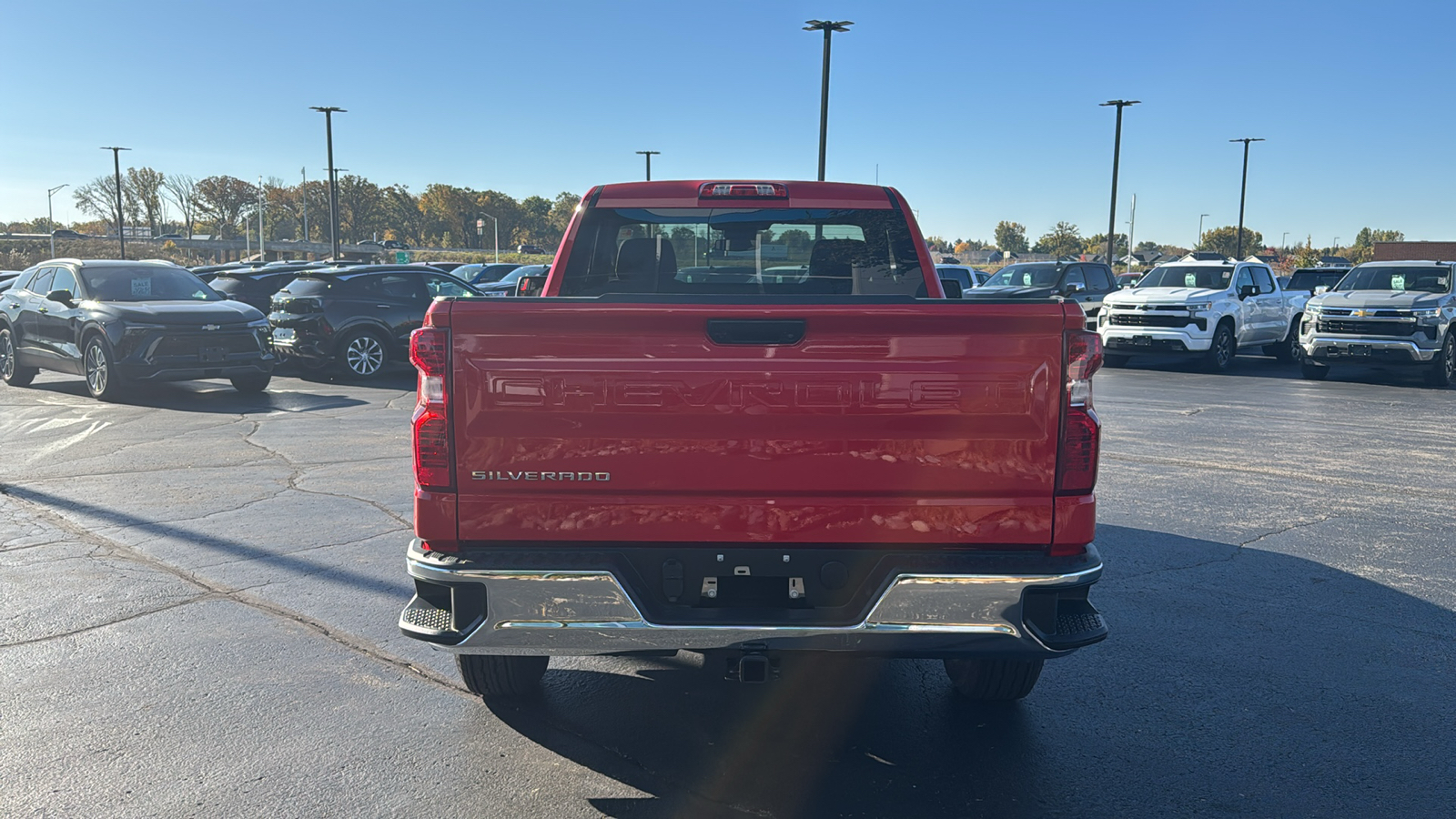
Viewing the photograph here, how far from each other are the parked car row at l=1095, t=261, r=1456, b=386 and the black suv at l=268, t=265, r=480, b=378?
11.2 metres

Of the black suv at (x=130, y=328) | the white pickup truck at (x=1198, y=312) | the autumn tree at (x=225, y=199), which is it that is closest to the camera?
the black suv at (x=130, y=328)

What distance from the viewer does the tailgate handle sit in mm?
3152

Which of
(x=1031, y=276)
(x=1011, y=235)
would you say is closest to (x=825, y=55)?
(x=1031, y=276)

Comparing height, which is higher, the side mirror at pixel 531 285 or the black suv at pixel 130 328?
the side mirror at pixel 531 285

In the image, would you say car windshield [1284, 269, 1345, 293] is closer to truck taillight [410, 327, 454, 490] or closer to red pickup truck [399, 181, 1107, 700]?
red pickup truck [399, 181, 1107, 700]

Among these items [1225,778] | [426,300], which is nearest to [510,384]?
[1225,778]

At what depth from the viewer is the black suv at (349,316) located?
1565 centimetres

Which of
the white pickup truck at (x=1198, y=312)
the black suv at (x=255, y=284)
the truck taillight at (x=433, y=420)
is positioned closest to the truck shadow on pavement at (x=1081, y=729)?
the truck taillight at (x=433, y=420)

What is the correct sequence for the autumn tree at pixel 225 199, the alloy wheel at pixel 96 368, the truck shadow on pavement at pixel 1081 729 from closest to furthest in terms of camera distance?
the truck shadow on pavement at pixel 1081 729, the alloy wheel at pixel 96 368, the autumn tree at pixel 225 199

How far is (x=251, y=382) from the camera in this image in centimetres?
1427

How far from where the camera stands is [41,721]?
12.9 feet

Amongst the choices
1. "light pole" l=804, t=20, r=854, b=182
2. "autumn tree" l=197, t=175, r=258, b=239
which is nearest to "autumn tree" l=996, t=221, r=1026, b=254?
"autumn tree" l=197, t=175, r=258, b=239

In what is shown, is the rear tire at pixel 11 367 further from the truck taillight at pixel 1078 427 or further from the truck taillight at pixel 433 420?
the truck taillight at pixel 1078 427

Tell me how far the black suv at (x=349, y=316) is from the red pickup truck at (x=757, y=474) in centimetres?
1251
